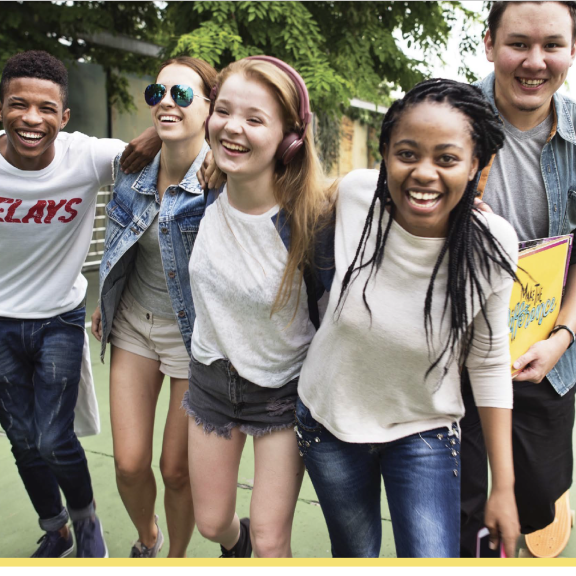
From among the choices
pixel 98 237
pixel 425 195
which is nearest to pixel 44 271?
pixel 425 195

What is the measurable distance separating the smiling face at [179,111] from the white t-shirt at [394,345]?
0.90 metres

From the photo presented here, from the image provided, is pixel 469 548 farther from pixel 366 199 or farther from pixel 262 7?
pixel 262 7

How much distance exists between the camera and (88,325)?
24.6 feet

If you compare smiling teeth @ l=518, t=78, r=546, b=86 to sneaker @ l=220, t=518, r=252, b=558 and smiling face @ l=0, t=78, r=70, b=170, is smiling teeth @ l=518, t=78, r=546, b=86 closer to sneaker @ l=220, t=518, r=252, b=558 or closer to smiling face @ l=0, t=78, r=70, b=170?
smiling face @ l=0, t=78, r=70, b=170

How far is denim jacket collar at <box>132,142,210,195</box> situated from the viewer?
2.67 metres

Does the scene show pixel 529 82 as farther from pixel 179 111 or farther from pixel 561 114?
pixel 179 111

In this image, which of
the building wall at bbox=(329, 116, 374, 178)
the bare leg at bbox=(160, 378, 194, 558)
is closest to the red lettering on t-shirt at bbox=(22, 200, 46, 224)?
the bare leg at bbox=(160, 378, 194, 558)

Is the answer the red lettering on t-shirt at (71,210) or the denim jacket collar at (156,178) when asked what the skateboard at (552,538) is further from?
the red lettering on t-shirt at (71,210)

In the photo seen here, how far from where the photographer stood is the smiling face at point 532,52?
2152mm

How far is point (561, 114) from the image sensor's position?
2.37 m

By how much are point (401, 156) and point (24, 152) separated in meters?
1.68

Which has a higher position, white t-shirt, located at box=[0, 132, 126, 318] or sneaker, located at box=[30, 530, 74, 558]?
white t-shirt, located at box=[0, 132, 126, 318]

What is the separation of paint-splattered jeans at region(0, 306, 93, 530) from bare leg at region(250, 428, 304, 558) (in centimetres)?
104
